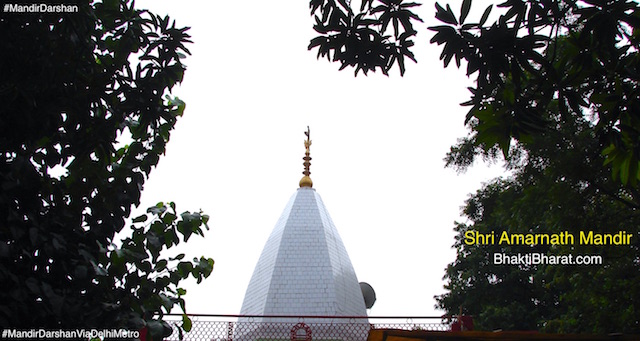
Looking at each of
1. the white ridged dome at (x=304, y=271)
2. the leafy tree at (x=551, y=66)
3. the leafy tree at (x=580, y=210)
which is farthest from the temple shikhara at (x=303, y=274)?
the leafy tree at (x=551, y=66)

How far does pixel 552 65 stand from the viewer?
2.90m

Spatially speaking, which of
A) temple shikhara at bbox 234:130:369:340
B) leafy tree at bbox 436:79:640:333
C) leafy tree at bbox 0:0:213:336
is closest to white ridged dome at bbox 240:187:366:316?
temple shikhara at bbox 234:130:369:340

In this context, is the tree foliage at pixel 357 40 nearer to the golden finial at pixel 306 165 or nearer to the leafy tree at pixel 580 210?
the leafy tree at pixel 580 210

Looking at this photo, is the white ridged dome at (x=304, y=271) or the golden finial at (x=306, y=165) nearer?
the white ridged dome at (x=304, y=271)

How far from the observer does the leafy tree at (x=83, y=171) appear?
8.57ft

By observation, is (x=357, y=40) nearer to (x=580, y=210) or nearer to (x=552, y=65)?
(x=552, y=65)

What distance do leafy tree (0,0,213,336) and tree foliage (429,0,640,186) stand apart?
1.48 m

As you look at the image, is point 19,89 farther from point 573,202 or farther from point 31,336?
point 573,202

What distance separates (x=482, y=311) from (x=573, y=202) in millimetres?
10189

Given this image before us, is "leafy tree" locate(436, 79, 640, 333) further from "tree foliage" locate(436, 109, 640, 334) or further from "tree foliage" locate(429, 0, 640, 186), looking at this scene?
"tree foliage" locate(429, 0, 640, 186)

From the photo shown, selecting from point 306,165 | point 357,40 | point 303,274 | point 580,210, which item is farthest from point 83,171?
point 306,165

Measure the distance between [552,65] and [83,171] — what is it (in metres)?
2.21

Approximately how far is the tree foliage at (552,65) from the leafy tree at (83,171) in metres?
1.48

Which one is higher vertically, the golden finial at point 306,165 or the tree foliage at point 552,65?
the golden finial at point 306,165
